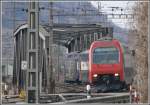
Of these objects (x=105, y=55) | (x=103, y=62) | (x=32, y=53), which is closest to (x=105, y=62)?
(x=103, y=62)

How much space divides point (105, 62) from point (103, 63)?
19 cm

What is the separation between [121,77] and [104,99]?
159 cm

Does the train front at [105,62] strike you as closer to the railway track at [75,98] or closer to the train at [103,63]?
the train at [103,63]

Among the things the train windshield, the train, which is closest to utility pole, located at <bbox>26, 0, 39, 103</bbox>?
the train

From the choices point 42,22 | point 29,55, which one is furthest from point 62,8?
point 29,55

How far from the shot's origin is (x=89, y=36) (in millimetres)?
12688

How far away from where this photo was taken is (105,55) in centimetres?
1463

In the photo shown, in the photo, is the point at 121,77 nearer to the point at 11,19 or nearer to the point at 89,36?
the point at 89,36

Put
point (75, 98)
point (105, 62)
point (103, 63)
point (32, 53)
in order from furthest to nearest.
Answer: point (105, 62) → point (103, 63) → point (75, 98) → point (32, 53)

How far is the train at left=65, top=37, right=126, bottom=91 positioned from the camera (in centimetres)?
1387

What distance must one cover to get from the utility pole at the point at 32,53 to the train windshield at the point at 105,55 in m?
3.28

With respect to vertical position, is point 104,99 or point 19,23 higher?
point 19,23

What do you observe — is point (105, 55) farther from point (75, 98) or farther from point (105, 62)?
point (75, 98)

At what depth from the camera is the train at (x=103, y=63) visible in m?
13.9
